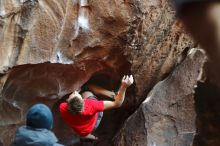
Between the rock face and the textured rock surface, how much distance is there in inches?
1.5

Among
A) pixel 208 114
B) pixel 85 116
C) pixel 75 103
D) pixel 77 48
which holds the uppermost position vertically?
pixel 77 48

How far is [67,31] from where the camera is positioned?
13.6ft

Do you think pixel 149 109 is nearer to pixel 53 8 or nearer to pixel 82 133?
pixel 82 133

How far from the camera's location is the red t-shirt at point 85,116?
3906mm

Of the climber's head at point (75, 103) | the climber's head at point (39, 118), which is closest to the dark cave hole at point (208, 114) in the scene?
the climber's head at point (39, 118)

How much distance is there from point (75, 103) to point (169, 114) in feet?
3.76

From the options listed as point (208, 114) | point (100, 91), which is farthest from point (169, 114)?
point (208, 114)

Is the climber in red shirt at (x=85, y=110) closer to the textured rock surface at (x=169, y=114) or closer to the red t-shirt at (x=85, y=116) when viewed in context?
the red t-shirt at (x=85, y=116)

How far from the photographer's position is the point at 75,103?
3.74 m

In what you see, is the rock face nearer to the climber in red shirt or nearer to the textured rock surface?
the textured rock surface

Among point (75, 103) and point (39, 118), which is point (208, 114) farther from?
point (75, 103)

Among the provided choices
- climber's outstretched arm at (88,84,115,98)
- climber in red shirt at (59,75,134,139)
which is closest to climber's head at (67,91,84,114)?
climber in red shirt at (59,75,134,139)

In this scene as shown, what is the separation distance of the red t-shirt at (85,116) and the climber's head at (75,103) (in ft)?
0.25

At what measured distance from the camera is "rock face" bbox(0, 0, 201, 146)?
397 cm
